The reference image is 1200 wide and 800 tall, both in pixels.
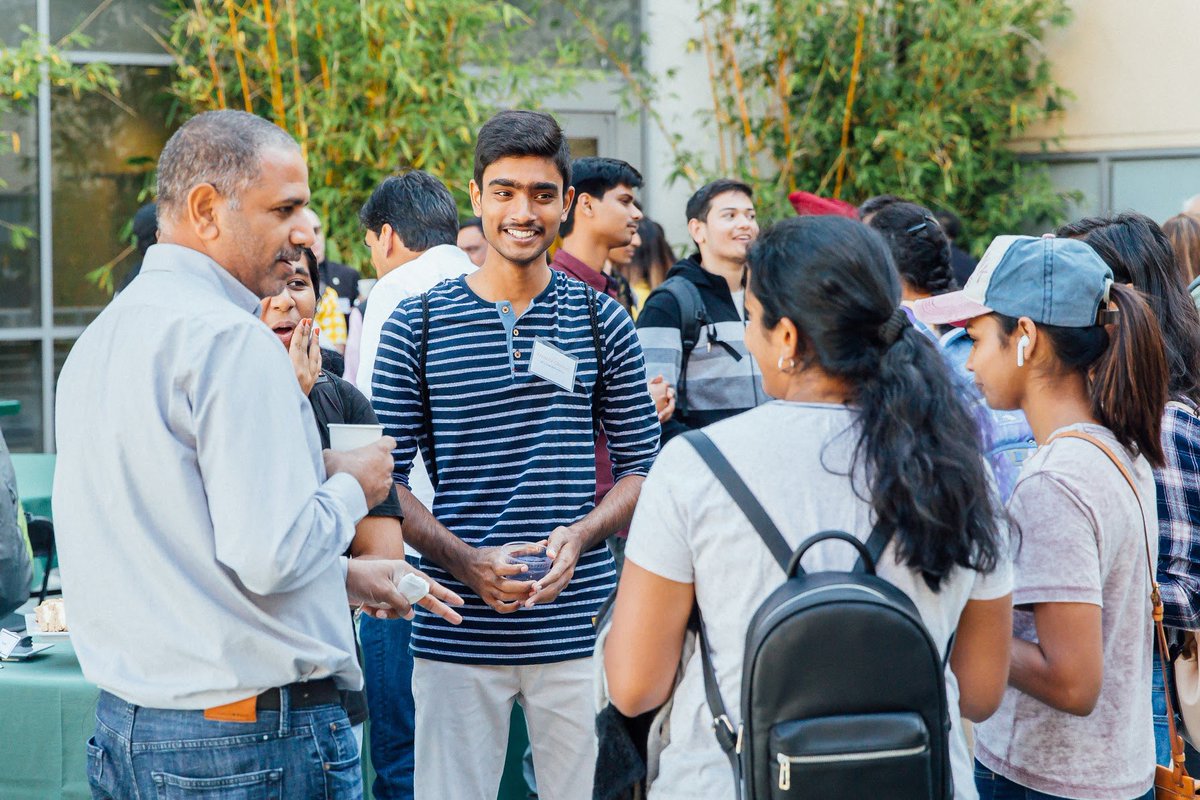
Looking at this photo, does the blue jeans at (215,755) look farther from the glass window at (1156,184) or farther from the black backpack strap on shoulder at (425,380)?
the glass window at (1156,184)

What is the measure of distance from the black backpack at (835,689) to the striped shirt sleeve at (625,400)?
1150 mm

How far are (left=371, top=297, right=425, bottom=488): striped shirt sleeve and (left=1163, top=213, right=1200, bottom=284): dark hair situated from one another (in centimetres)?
212

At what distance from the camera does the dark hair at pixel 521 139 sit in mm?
2641

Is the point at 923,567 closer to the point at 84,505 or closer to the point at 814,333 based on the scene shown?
the point at 814,333

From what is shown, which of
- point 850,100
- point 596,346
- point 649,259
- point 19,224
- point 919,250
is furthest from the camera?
point 850,100

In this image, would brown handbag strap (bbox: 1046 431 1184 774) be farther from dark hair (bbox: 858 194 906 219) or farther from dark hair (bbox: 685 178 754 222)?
dark hair (bbox: 685 178 754 222)

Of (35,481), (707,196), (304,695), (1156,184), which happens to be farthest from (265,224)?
(1156,184)

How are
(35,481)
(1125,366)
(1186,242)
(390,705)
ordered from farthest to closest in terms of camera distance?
1. (35,481)
2. (1186,242)
3. (390,705)
4. (1125,366)

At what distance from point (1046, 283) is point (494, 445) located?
108cm

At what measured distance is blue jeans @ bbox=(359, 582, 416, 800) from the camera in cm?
324

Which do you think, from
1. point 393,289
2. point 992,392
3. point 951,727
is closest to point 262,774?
point 951,727

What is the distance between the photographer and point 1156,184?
25.1ft

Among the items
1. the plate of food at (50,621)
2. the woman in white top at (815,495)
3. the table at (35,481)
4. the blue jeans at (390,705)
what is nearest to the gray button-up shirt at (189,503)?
the woman in white top at (815,495)

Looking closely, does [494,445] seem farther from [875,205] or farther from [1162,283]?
[875,205]
